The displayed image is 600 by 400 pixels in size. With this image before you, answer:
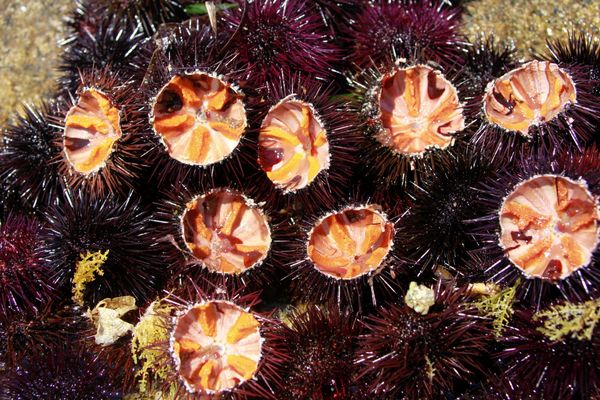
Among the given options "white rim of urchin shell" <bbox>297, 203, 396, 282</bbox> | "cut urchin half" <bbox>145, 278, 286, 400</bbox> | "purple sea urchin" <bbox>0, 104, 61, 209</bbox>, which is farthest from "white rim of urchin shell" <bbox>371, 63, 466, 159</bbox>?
"purple sea urchin" <bbox>0, 104, 61, 209</bbox>

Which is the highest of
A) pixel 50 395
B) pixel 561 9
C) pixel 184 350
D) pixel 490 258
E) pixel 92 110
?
pixel 561 9

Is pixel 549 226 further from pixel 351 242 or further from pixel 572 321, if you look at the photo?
pixel 351 242

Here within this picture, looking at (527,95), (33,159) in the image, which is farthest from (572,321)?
(33,159)

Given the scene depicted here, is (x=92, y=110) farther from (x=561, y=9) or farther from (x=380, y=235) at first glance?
(x=561, y=9)

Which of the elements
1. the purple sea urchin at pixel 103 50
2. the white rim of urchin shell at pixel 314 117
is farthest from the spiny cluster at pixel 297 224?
the purple sea urchin at pixel 103 50

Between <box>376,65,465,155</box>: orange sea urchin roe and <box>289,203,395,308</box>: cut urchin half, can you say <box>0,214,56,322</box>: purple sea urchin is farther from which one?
<box>376,65,465,155</box>: orange sea urchin roe

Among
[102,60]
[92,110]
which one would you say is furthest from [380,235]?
[102,60]
